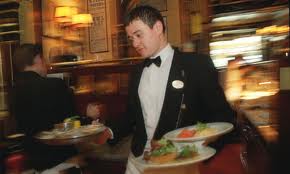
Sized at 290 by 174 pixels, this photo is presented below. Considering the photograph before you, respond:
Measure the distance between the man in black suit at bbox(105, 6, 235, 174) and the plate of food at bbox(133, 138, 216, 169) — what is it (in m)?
0.30

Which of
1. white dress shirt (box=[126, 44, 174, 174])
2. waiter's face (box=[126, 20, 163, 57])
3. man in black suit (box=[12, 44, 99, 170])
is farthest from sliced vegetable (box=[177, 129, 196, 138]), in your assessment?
man in black suit (box=[12, 44, 99, 170])

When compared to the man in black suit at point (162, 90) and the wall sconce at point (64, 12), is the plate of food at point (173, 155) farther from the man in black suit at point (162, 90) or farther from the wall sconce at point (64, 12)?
the wall sconce at point (64, 12)

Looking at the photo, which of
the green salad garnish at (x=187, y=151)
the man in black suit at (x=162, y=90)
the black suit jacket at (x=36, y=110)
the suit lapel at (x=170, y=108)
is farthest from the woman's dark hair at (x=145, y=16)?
the black suit jacket at (x=36, y=110)

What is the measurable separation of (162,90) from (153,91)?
65mm

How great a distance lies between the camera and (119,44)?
28.2 ft

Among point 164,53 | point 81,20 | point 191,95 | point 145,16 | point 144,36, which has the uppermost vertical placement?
point 81,20

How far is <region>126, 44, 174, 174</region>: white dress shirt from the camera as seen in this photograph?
90.0 inches

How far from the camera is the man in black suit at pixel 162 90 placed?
210cm

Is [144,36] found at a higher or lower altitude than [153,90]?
higher

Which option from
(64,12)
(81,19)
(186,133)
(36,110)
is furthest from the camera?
(64,12)

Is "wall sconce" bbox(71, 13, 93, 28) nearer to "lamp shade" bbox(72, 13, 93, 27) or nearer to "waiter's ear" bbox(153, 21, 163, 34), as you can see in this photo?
"lamp shade" bbox(72, 13, 93, 27)

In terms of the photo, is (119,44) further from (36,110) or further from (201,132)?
(201,132)

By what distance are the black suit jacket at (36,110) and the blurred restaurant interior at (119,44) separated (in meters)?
0.42

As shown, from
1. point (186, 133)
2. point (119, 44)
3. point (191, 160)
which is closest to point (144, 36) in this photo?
point (186, 133)
